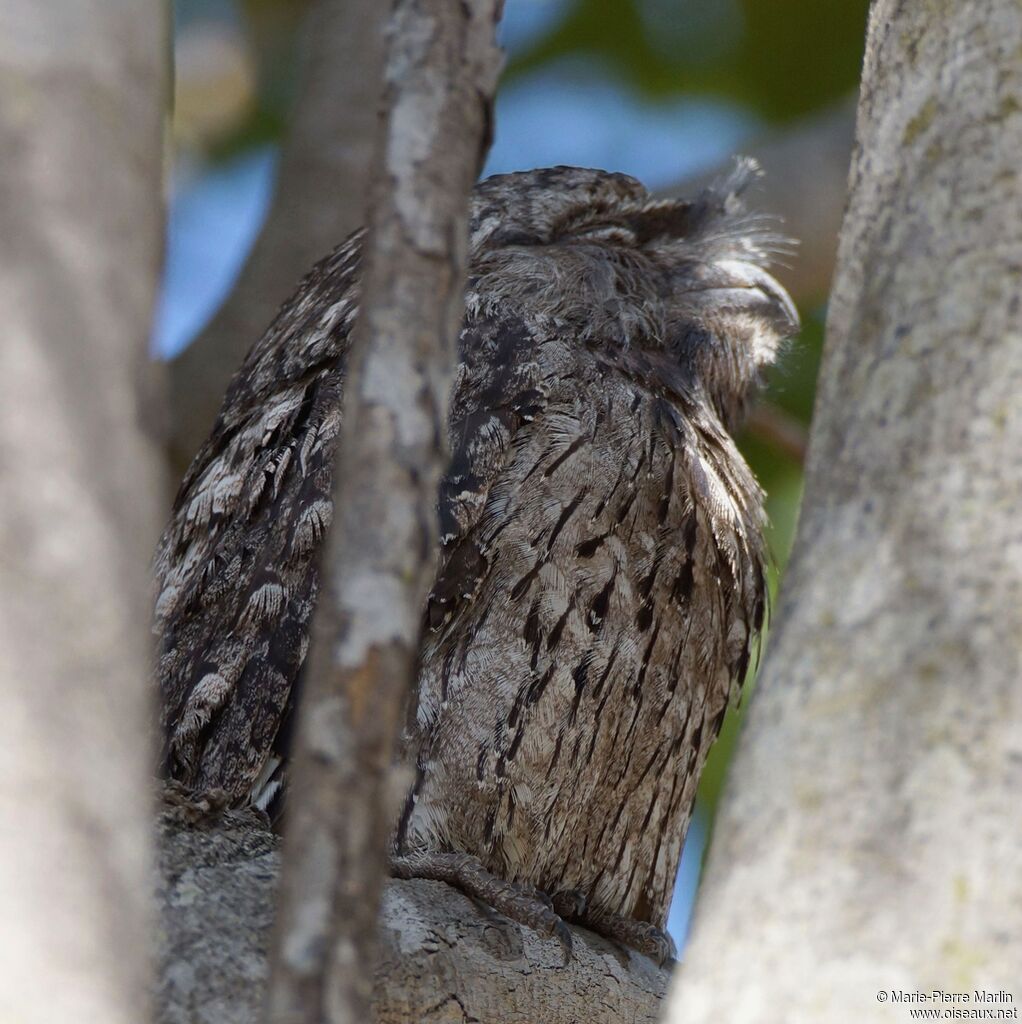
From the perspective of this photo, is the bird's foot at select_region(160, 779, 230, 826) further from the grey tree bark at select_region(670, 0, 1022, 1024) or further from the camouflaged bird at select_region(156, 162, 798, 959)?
the grey tree bark at select_region(670, 0, 1022, 1024)

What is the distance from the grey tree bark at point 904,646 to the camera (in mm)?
1074

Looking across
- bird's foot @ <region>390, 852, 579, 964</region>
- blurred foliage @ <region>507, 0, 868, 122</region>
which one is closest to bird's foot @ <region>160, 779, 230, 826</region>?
bird's foot @ <region>390, 852, 579, 964</region>

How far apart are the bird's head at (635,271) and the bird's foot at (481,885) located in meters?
1.09

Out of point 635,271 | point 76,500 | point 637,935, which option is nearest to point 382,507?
point 76,500

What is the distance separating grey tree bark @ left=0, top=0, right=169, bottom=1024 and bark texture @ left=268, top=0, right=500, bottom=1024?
12cm

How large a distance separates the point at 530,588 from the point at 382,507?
4.83 feet

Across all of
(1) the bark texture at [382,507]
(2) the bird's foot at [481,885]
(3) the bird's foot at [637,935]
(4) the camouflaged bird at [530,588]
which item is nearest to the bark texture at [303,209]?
(4) the camouflaged bird at [530,588]

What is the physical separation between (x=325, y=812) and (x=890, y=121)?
2.97ft

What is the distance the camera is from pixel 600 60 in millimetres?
7270

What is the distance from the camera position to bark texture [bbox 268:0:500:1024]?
3.40 feet

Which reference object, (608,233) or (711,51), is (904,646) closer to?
(608,233)

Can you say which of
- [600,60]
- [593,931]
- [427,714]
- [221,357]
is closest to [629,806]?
[593,931]

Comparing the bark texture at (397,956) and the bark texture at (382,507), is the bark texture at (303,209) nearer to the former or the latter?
the bark texture at (397,956)

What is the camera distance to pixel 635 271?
10.7 ft
